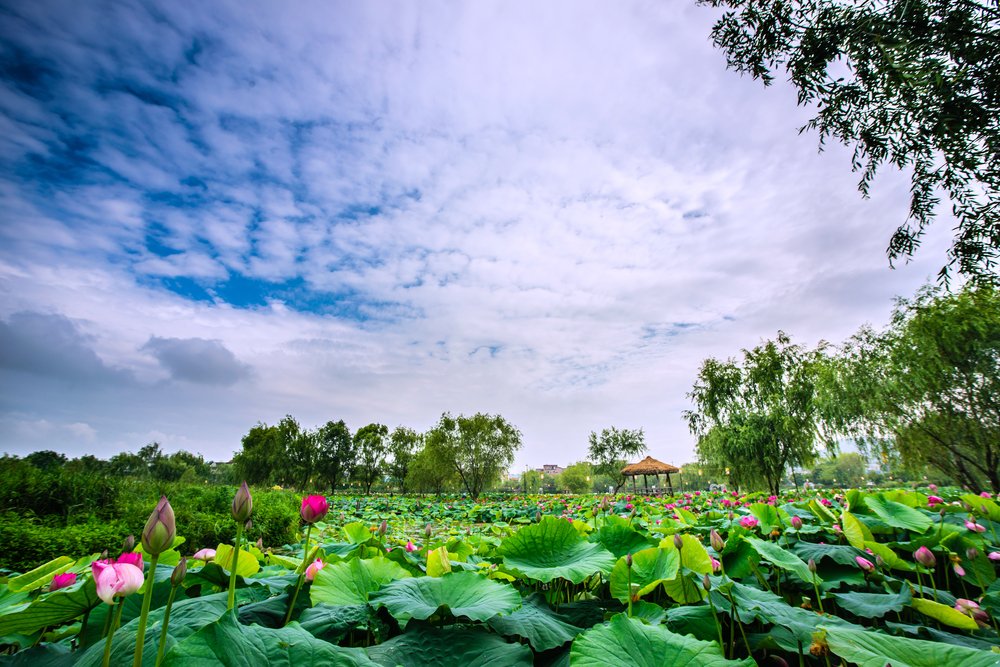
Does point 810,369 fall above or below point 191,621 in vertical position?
above

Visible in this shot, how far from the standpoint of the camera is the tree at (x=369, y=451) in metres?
39.9

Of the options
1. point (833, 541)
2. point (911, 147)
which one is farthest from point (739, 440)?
point (833, 541)

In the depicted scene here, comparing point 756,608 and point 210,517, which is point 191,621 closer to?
point 756,608

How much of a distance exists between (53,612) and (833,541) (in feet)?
10.5

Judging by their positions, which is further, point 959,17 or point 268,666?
point 959,17

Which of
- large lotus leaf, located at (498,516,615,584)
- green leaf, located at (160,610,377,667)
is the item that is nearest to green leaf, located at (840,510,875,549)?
large lotus leaf, located at (498,516,615,584)

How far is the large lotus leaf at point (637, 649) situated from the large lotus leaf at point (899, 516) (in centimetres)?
194

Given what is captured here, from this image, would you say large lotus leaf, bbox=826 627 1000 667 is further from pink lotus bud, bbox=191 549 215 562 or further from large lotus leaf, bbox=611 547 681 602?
pink lotus bud, bbox=191 549 215 562

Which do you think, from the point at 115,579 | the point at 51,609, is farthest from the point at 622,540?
the point at 51,609

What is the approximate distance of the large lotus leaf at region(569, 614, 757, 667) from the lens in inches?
32.8

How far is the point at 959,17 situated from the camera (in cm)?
388

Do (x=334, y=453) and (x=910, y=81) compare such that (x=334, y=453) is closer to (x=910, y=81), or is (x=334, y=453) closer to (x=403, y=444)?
(x=403, y=444)

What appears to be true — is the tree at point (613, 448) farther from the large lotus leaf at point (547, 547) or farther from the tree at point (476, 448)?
the large lotus leaf at point (547, 547)

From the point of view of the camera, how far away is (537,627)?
107 centimetres
